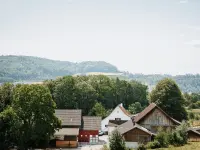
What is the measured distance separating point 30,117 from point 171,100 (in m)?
37.3

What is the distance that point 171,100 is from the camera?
239ft

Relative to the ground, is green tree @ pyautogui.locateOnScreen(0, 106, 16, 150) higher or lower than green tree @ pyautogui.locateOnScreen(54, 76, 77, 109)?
lower

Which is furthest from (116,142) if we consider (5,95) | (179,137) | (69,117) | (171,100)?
(171,100)

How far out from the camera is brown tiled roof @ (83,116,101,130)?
63438 millimetres

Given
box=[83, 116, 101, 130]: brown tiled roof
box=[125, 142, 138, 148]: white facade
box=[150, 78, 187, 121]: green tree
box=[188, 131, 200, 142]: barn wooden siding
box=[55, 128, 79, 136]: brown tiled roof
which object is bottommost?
box=[125, 142, 138, 148]: white facade

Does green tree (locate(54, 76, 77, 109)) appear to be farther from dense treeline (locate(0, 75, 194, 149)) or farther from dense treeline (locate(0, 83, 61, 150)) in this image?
dense treeline (locate(0, 83, 61, 150))

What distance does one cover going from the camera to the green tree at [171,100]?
73.0 m

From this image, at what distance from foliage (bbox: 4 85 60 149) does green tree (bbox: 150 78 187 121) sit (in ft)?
108

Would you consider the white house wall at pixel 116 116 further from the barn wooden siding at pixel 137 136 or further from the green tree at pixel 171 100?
the barn wooden siding at pixel 137 136

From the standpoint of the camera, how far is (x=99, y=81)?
10769cm

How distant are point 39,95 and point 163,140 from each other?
21.9 m

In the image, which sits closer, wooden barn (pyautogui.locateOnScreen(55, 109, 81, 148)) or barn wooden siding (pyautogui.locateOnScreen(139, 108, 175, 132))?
wooden barn (pyautogui.locateOnScreen(55, 109, 81, 148))

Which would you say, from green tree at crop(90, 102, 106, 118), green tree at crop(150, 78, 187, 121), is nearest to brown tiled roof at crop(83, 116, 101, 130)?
green tree at crop(90, 102, 106, 118)

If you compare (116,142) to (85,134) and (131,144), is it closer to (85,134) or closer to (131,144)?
(131,144)
